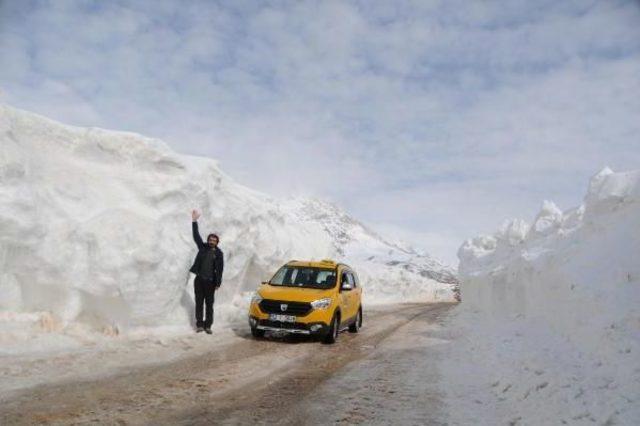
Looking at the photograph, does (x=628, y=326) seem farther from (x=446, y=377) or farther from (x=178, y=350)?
(x=178, y=350)

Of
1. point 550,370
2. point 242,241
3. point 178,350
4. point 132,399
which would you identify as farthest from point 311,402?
point 242,241

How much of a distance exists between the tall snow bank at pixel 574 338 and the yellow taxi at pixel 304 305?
2.81 metres

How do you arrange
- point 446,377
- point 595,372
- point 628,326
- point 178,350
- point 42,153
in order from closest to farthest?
1. point 595,372
2. point 628,326
3. point 446,377
4. point 178,350
5. point 42,153

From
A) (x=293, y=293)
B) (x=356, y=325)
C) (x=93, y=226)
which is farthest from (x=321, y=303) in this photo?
(x=93, y=226)

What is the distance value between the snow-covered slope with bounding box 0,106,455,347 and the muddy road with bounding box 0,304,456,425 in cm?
242

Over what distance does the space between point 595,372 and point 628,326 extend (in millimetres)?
903

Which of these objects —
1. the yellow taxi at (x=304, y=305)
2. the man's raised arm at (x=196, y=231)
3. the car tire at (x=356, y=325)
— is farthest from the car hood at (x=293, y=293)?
the car tire at (x=356, y=325)

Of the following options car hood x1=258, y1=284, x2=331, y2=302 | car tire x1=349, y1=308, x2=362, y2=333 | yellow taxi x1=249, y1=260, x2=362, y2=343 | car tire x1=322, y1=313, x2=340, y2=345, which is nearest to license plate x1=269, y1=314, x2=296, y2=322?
yellow taxi x1=249, y1=260, x2=362, y2=343

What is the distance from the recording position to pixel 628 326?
6262mm

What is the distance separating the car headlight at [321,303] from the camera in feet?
36.1

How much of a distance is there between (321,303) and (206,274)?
2.69m

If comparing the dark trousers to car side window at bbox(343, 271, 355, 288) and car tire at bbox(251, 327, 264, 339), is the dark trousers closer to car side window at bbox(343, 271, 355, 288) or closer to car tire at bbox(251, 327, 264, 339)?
car tire at bbox(251, 327, 264, 339)

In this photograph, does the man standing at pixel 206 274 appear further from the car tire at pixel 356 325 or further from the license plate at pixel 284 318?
the car tire at pixel 356 325

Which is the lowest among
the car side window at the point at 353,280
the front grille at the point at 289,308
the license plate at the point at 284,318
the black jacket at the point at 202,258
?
the license plate at the point at 284,318
